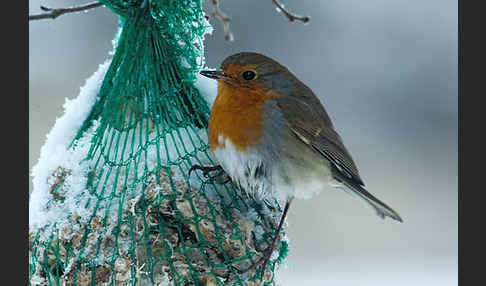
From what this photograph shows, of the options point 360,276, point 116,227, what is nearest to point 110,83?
point 116,227

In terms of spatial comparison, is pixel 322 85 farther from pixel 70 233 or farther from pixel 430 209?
pixel 70 233

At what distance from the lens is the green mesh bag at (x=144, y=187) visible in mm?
2121

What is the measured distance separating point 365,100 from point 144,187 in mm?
5522

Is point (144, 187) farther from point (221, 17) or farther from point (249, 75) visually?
point (221, 17)

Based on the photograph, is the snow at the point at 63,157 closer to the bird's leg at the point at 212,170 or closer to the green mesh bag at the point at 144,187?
the green mesh bag at the point at 144,187

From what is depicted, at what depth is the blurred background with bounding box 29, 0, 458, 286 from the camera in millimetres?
5781

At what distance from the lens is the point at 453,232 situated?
258 inches

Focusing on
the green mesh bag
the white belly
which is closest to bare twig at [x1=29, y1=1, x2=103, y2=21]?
the green mesh bag

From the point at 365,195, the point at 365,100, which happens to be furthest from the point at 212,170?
→ the point at 365,100

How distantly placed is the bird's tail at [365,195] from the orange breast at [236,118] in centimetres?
48

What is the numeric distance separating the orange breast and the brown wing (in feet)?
0.46

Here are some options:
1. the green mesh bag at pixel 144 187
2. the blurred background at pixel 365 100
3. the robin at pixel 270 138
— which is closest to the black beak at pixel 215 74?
the robin at pixel 270 138

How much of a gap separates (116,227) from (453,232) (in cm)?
532

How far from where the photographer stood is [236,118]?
240 cm
